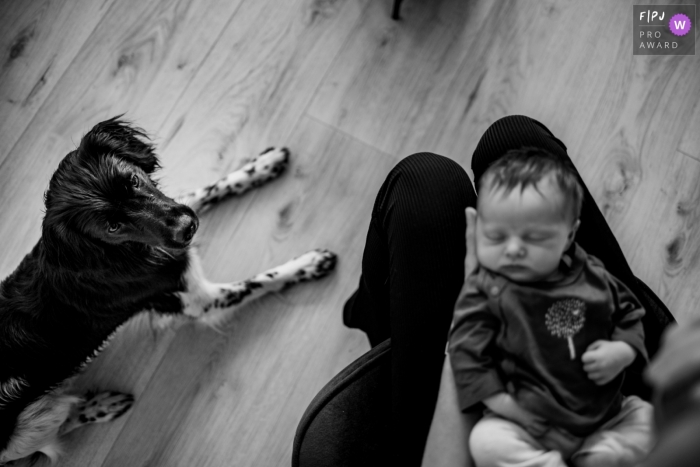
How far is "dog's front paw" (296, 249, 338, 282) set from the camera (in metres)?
1.85

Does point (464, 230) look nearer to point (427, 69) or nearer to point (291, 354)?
point (291, 354)

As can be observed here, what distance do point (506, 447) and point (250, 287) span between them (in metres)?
1.09

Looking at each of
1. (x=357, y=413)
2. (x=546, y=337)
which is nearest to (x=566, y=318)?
(x=546, y=337)

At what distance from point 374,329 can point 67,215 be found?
905mm

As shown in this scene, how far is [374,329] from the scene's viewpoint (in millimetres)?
1436

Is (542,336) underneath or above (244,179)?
above

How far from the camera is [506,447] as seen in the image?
3.30 feet

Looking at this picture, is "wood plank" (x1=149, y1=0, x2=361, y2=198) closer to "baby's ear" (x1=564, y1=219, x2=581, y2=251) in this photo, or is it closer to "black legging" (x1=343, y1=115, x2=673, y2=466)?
"black legging" (x1=343, y1=115, x2=673, y2=466)

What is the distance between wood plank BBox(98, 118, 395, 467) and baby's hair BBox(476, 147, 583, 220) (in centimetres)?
84

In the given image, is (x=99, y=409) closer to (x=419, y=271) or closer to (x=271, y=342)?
(x=271, y=342)

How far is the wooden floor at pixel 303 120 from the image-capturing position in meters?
1.84

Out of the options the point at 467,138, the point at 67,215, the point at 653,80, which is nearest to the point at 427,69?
the point at 467,138

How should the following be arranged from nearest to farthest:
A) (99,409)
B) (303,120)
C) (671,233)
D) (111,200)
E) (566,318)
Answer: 1. (566,318)
2. (111,200)
3. (99,409)
4. (671,233)
5. (303,120)

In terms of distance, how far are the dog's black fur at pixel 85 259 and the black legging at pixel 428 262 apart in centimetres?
67
